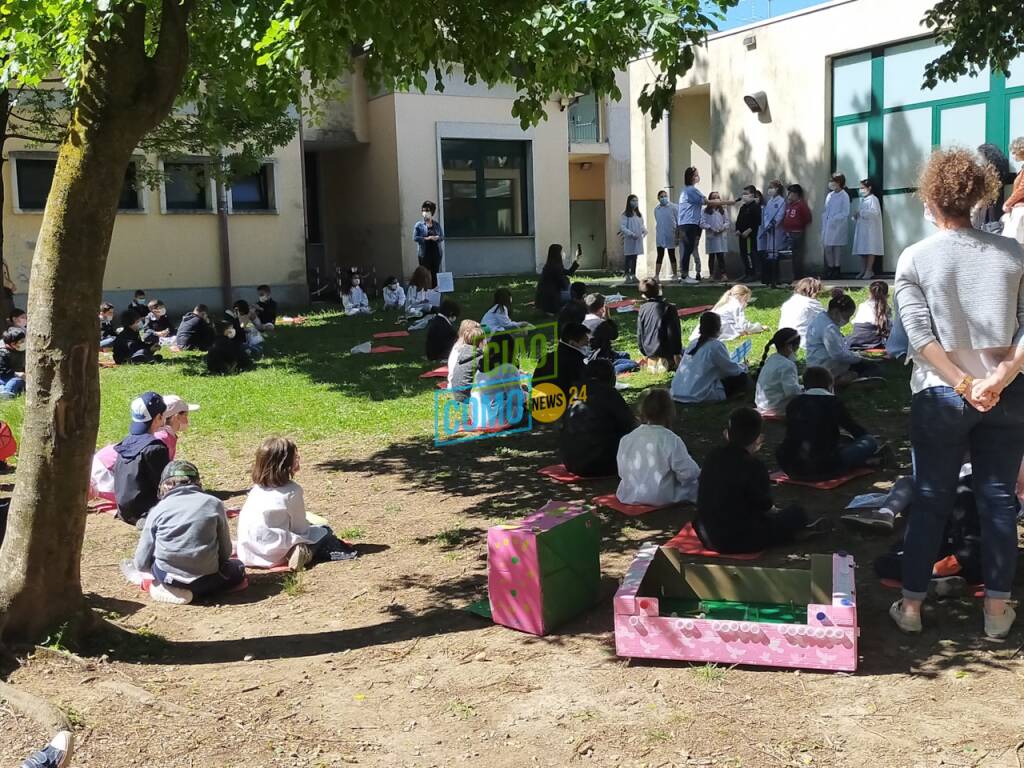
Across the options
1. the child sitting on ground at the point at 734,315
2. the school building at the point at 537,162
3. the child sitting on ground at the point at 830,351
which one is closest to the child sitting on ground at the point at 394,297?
the school building at the point at 537,162

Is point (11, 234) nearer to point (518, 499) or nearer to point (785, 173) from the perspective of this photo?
point (785, 173)

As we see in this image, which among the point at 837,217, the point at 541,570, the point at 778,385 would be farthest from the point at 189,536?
the point at 837,217

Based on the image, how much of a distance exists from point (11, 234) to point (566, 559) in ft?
59.1

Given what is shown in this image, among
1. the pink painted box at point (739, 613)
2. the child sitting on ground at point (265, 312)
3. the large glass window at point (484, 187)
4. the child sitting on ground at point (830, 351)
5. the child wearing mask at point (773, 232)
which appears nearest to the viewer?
the pink painted box at point (739, 613)

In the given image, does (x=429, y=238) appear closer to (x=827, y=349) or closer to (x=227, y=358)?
(x=227, y=358)

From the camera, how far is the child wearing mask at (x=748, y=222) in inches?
710

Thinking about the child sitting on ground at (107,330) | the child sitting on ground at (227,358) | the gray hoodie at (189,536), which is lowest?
the gray hoodie at (189,536)

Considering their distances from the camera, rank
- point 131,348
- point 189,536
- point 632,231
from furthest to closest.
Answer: point 632,231
point 131,348
point 189,536

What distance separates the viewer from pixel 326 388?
12.7 meters

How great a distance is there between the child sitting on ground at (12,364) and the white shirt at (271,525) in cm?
810

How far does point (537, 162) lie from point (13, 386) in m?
16.1

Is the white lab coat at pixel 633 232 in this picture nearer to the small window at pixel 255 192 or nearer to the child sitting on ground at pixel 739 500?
the small window at pixel 255 192

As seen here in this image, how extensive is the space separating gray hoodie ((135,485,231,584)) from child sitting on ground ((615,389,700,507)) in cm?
273

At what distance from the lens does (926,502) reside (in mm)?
4379
